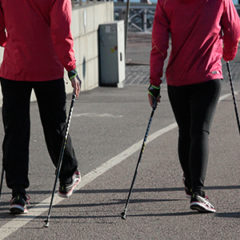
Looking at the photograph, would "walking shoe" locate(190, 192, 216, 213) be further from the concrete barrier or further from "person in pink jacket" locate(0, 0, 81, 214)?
the concrete barrier

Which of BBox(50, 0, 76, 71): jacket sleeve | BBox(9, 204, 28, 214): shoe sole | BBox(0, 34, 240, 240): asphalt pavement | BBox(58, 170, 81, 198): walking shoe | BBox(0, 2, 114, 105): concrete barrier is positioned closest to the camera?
BBox(0, 34, 240, 240): asphalt pavement

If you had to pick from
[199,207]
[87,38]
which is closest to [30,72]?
[199,207]

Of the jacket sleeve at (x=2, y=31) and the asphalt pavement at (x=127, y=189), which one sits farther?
the jacket sleeve at (x=2, y=31)

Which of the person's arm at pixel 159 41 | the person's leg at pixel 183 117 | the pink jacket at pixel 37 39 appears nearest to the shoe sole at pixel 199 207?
the person's leg at pixel 183 117

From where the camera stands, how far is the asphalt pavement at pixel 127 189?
5.90m

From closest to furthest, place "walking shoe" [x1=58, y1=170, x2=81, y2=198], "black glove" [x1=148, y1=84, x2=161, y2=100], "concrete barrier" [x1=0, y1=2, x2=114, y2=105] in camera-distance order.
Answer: "black glove" [x1=148, y1=84, x2=161, y2=100]
"walking shoe" [x1=58, y1=170, x2=81, y2=198]
"concrete barrier" [x1=0, y1=2, x2=114, y2=105]

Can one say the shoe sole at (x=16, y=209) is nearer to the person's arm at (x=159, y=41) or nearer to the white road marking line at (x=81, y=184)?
the white road marking line at (x=81, y=184)

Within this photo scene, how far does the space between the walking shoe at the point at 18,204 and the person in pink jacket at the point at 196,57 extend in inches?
49.7

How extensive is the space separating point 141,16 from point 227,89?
76.0 ft

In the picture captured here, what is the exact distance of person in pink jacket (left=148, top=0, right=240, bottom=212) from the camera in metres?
6.28

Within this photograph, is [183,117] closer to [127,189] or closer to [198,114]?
[198,114]

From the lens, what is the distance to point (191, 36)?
6.31 meters

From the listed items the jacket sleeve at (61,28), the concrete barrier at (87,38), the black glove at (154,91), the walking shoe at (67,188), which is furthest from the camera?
the concrete barrier at (87,38)

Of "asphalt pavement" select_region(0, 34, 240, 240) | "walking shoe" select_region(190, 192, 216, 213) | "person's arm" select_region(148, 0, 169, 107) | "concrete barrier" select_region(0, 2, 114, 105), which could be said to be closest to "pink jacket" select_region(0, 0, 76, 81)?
"person's arm" select_region(148, 0, 169, 107)
